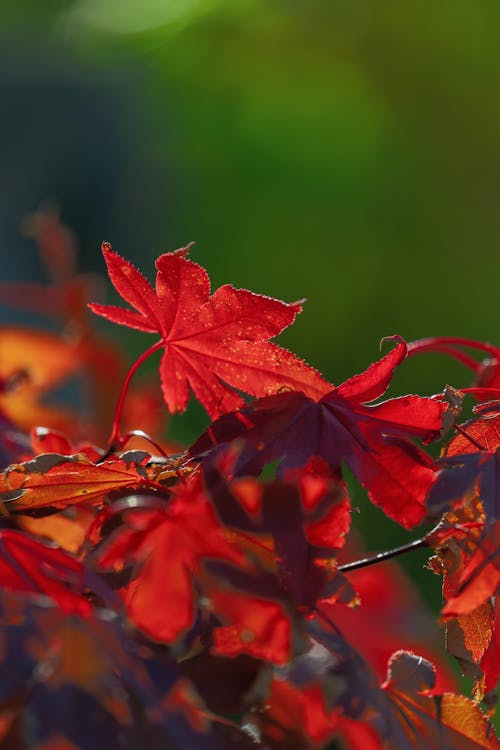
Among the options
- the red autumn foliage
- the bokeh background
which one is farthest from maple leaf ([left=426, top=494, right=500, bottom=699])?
the bokeh background

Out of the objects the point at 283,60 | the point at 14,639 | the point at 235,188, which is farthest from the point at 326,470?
the point at 283,60

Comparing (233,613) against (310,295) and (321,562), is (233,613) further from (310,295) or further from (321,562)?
(310,295)

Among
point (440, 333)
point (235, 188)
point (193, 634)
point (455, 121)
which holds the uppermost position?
point (193, 634)

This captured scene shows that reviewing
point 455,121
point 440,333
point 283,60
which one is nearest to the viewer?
point 440,333

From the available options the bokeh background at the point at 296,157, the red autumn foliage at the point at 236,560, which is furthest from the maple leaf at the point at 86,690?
the bokeh background at the point at 296,157

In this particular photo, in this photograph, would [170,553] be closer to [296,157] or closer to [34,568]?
[34,568]

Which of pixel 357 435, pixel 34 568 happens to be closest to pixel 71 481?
pixel 34 568
